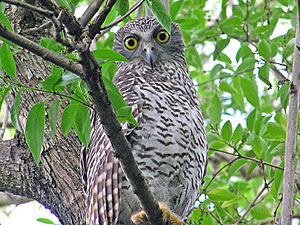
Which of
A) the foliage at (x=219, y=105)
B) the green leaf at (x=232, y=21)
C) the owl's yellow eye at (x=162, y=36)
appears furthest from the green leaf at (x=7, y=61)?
the green leaf at (x=232, y=21)

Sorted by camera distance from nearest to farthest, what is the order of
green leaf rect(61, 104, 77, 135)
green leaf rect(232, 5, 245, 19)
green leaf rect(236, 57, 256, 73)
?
green leaf rect(61, 104, 77, 135), green leaf rect(236, 57, 256, 73), green leaf rect(232, 5, 245, 19)

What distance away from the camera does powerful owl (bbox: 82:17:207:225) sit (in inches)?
109

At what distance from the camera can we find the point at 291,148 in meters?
2.14

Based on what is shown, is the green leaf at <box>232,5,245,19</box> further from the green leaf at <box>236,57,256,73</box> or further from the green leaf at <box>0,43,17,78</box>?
the green leaf at <box>0,43,17,78</box>

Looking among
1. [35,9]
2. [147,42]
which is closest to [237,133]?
[147,42]

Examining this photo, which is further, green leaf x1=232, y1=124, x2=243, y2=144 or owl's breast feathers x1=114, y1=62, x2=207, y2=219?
green leaf x1=232, y1=124, x2=243, y2=144

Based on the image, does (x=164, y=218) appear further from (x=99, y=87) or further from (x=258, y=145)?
(x=99, y=87)

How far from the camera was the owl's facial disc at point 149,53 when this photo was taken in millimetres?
3465

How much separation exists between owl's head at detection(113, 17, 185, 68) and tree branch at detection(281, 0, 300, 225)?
1.45 m

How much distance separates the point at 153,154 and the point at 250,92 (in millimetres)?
1058

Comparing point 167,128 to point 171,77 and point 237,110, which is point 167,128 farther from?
point 237,110

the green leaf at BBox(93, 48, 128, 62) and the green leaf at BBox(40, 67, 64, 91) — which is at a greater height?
the green leaf at BBox(93, 48, 128, 62)

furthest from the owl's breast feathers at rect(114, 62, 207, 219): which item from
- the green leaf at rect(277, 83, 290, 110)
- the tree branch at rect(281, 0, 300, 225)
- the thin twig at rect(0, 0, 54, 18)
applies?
the thin twig at rect(0, 0, 54, 18)

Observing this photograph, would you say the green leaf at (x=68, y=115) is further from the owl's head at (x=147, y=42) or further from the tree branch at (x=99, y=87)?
the owl's head at (x=147, y=42)
